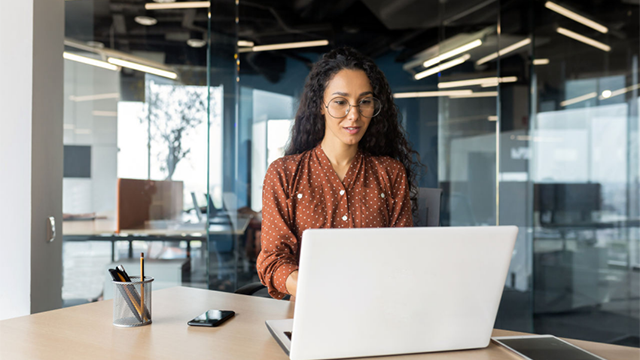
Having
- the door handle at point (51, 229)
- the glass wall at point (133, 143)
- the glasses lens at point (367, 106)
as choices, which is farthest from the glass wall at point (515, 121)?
the glasses lens at point (367, 106)

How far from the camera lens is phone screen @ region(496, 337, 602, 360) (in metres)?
1.00

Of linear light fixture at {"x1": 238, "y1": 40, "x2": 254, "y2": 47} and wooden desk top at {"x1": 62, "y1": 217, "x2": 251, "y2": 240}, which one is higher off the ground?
linear light fixture at {"x1": 238, "y1": 40, "x2": 254, "y2": 47}

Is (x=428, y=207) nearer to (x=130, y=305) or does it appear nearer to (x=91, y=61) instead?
(x=130, y=305)

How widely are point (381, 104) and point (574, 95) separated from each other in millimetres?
2678

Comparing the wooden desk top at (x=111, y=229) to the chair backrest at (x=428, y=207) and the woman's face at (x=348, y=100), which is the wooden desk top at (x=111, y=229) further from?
the woman's face at (x=348, y=100)

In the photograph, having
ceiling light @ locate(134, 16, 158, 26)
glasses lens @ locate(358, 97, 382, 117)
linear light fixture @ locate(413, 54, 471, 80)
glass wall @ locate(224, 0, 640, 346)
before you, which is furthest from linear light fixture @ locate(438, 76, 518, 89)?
→ ceiling light @ locate(134, 16, 158, 26)

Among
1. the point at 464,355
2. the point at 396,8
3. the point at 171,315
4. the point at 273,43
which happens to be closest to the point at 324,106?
the point at 171,315

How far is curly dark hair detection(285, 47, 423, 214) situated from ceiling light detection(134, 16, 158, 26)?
2613mm

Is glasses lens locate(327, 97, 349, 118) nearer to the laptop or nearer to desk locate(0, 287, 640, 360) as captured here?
desk locate(0, 287, 640, 360)

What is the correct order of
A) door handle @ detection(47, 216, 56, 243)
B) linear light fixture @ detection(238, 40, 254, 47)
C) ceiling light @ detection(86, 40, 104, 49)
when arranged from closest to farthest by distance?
1. door handle @ detection(47, 216, 56, 243)
2. linear light fixture @ detection(238, 40, 254, 47)
3. ceiling light @ detection(86, 40, 104, 49)

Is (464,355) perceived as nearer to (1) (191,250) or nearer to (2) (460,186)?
(2) (460,186)

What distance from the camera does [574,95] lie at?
12.8 feet

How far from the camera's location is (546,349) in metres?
1.06

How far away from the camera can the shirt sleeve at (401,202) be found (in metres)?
1.94
